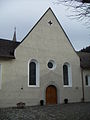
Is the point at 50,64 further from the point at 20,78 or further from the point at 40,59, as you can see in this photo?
the point at 20,78

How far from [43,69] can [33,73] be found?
1206 mm

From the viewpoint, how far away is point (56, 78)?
74.3 ft

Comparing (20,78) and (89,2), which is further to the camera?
(20,78)

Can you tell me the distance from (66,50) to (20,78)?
23.8 feet

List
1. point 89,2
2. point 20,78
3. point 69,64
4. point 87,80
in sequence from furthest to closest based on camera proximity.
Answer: point 87,80, point 69,64, point 20,78, point 89,2

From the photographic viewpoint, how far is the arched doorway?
22.0m

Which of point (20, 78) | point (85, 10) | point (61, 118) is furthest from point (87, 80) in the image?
point (85, 10)

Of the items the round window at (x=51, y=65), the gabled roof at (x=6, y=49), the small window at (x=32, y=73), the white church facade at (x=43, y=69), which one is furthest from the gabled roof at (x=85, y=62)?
the gabled roof at (x=6, y=49)

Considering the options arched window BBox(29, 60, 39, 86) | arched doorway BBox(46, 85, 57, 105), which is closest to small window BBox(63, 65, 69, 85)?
arched doorway BBox(46, 85, 57, 105)

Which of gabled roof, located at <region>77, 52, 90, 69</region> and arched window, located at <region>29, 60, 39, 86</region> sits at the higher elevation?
gabled roof, located at <region>77, 52, 90, 69</region>

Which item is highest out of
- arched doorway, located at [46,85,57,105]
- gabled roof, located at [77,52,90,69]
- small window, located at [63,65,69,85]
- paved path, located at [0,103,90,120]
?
gabled roof, located at [77,52,90,69]

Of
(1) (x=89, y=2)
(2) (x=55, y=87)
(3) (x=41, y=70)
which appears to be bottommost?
(2) (x=55, y=87)

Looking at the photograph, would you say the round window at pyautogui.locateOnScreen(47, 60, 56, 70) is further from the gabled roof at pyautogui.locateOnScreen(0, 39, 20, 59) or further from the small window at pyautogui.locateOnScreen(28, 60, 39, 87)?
the gabled roof at pyautogui.locateOnScreen(0, 39, 20, 59)

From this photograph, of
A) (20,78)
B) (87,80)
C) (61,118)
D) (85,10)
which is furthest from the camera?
(87,80)
